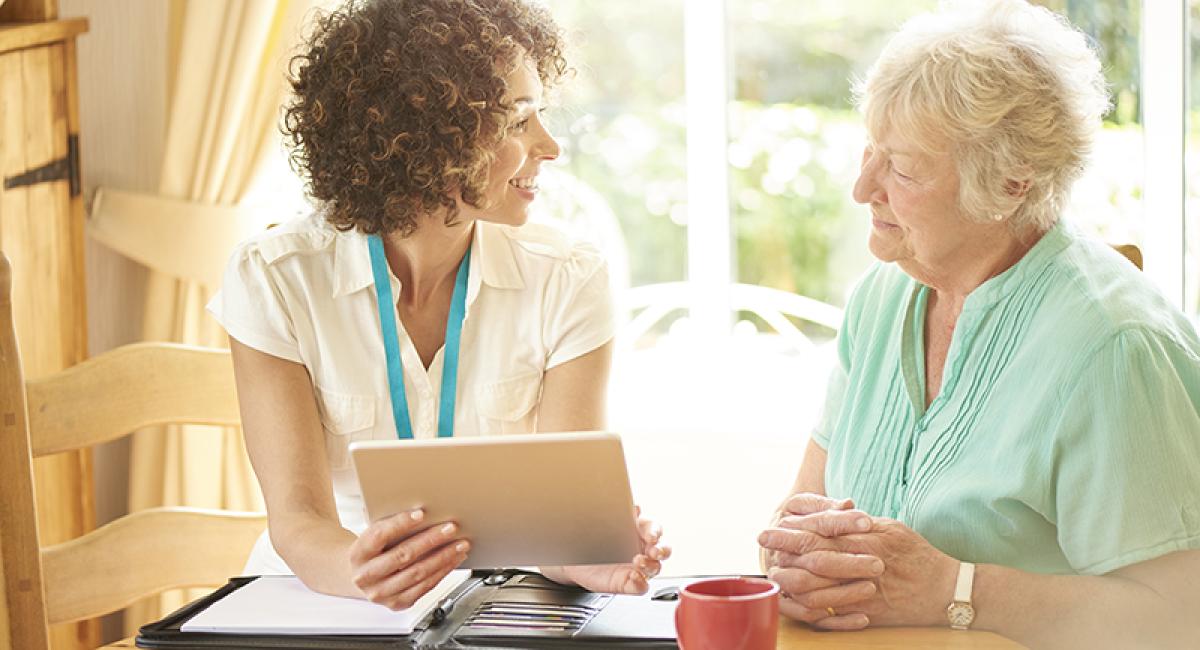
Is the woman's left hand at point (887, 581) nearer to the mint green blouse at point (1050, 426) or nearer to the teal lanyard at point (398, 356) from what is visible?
the mint green blouse at point (1050, 426)

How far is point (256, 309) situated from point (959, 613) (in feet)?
3.33

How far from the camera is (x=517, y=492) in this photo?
4.47 feet

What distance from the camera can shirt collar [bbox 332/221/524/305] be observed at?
1.94 metres

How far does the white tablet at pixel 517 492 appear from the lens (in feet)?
4.31

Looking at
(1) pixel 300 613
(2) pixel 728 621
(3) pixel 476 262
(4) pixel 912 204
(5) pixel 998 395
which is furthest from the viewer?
(3) pixel 476 262

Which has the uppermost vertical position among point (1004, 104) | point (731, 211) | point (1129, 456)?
point (1004, 104)

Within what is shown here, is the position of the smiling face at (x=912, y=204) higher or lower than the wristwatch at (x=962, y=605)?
higher

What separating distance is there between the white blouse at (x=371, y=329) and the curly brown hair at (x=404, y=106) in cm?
9

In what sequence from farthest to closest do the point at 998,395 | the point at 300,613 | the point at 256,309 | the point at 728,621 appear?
the point at 256,309
the point at 998,395
the point at 300,613
the point at 728,621

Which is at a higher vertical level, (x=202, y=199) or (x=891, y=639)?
(x=202, y=199)

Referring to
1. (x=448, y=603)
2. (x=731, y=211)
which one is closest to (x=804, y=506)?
(x=448, y=603)

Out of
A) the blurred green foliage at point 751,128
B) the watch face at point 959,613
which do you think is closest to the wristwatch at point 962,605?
the watch face at point 959,613

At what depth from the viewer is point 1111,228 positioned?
288 centimetres

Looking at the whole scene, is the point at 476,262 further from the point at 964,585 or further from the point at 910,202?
the point at 964,585
